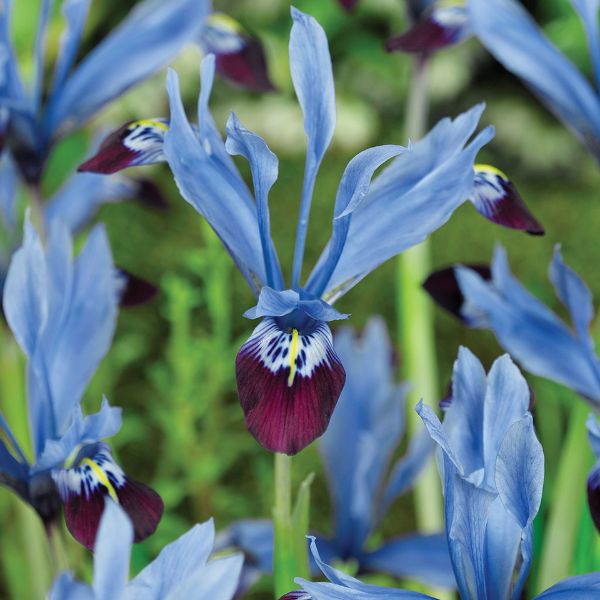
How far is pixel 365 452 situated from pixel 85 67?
14.2 inches

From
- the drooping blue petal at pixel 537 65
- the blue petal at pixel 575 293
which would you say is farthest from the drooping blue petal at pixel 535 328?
the drooping blue petal at pixel 537 65

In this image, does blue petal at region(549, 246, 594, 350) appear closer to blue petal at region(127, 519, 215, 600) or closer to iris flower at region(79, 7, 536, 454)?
iris flower at region(79, 7, 536, 454)

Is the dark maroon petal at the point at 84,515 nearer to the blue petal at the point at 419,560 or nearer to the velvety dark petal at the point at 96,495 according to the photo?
the velvety dark petal at the point at 96,495

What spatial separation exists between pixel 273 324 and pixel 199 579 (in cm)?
14

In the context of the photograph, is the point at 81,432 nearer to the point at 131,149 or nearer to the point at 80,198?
the point at 131,149

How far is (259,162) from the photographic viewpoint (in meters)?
0.51

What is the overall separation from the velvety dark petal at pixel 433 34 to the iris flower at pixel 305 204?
0.62 ft

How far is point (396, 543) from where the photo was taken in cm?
75

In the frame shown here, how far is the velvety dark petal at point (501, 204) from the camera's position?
0.58 m

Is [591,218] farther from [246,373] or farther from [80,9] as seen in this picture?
[246,373]

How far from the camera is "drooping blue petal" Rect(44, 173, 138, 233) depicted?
847 millimetres

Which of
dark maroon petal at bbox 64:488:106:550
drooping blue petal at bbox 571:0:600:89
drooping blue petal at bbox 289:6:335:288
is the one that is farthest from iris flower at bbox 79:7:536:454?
drooping blue petal at bbox 571:0:600:89

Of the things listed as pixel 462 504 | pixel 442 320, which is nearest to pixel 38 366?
pixel 462 504

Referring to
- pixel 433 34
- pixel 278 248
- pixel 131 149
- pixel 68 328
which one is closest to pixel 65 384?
pixel 68 328
